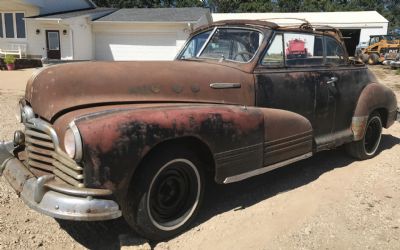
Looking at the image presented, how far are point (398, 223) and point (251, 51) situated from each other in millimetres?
2353

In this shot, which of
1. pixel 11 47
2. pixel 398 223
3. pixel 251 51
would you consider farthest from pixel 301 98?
pixel 11 47

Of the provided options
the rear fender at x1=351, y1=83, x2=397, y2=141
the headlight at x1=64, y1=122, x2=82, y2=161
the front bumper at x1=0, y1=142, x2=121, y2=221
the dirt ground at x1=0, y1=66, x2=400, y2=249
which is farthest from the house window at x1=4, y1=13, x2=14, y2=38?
the headlight at x1=64, y1=122, x2=82, y2=161

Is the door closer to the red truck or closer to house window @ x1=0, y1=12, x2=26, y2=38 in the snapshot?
house window @ x1=0, y1=12, x2=26, y2=38

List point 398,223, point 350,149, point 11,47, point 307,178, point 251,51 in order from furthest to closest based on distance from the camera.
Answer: point 11,47 → point 350,149 → point 307,178 → point 251,51 → point 398,223

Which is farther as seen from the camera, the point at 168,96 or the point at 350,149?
the point at 350,149

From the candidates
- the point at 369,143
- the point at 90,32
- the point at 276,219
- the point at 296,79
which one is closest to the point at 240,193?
the point at 276,219

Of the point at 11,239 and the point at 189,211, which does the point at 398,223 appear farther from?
the point at 11,239

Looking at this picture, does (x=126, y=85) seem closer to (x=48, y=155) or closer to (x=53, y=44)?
(x=48, y=155)

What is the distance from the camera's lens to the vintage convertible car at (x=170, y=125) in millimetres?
3219

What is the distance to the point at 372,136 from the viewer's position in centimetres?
638

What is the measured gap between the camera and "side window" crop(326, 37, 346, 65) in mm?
5602

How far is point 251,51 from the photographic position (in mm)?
4723

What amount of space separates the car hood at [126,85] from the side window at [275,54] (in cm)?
47

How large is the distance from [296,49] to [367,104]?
1489 millimetres
